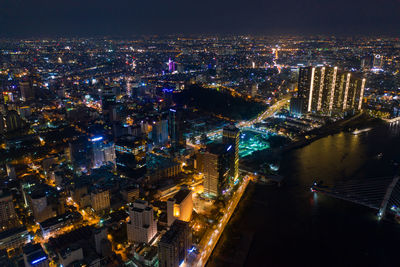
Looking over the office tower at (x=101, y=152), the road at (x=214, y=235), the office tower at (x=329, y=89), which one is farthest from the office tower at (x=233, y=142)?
the office tower at (x=329, y=89)

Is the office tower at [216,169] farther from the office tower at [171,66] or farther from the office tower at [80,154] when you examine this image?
the office tower at [171,66]

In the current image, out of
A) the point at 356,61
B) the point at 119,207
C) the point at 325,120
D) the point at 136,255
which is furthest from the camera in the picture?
the point at 356,61

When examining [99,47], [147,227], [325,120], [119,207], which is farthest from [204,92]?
[99,47]

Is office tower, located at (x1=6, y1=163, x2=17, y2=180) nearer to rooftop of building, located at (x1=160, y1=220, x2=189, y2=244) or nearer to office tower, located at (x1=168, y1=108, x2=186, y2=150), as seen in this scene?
office tower, located at (x1=168, y1=108, x2=186, y2=150)

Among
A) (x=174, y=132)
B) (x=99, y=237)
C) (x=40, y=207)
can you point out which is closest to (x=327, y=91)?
(x=174, y=132)

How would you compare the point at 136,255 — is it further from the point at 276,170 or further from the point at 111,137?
the point at 111,137

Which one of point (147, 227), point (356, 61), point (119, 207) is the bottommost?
point (119, 207)
